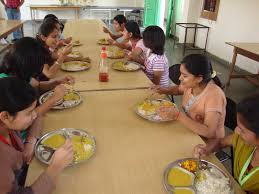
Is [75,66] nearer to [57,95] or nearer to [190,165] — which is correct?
[57,95]

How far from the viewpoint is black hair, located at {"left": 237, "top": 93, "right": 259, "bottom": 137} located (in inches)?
37.9

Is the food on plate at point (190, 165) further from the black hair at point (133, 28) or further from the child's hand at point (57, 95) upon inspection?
the black hair at point (133, 28)

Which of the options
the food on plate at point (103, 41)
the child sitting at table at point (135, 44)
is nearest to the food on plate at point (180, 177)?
the child sitting at table at point (135, 44)

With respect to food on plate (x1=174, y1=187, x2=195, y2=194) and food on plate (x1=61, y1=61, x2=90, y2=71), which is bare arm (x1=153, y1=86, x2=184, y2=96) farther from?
food on plate (x1=174, y1=187, x2=195, y2=194)

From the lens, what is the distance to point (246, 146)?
3.82 feet

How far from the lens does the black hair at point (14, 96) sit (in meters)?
0.91

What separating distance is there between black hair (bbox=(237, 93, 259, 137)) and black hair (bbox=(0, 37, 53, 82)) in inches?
45.8

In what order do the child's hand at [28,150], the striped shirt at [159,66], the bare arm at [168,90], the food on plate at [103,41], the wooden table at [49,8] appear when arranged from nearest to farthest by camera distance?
the child's hand at [28,150] → the bare arm at [168,90] → the striped shirt at [159,66] → the food on plate at [103,41] → the wooden table at [49,8]

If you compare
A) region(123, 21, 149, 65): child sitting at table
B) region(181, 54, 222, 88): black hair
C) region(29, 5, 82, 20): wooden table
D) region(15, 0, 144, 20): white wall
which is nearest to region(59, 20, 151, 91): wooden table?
region(123, 21, 149, 65): child sitting at table

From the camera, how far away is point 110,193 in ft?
3.00

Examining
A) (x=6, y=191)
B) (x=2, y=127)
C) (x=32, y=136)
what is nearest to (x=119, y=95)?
(x=32, y=136)

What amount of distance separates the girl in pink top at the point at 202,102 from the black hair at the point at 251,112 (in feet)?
1.13

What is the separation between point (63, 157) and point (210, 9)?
A: 5573 mm

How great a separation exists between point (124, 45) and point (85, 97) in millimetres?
1570
